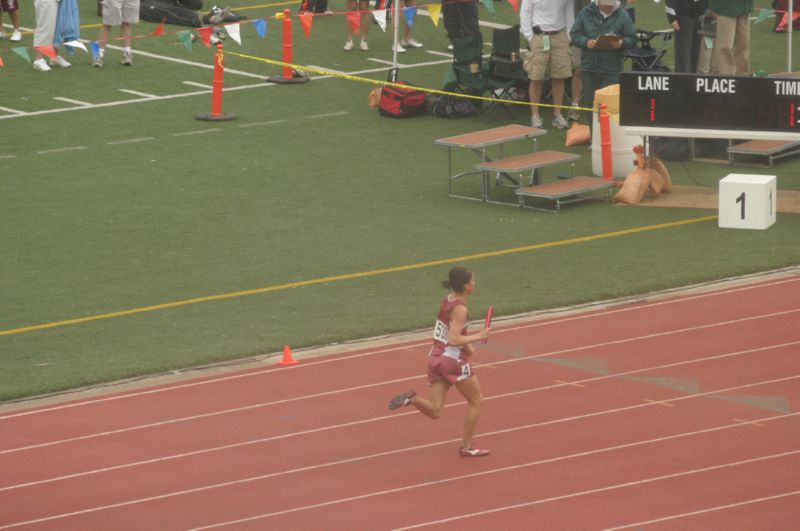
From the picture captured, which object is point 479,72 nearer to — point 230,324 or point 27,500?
point 230,324

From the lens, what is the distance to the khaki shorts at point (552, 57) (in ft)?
78.8

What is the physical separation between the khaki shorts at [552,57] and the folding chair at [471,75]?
114 centimetres

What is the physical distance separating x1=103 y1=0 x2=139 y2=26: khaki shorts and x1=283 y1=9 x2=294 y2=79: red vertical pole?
2.64 meters

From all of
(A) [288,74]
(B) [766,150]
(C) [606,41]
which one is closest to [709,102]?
(B) [766,150]

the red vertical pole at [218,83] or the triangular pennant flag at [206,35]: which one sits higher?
the triangular pennant flag at [206,35]

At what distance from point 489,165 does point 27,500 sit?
9.67m

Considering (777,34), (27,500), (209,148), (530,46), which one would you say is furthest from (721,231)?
(777,34)

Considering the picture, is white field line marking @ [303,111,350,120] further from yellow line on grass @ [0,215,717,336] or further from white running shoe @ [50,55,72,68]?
yellow line on grass @ [0,215,717,336]

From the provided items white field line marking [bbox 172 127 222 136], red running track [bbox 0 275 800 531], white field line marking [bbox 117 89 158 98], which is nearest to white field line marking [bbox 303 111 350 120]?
white field line marking [bbox 172 127 222 136]

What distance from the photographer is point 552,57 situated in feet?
78.7

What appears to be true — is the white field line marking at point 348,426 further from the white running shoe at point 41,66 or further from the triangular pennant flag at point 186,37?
the white running shoe at point 41,66

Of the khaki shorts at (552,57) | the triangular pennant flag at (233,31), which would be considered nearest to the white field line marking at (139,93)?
the triangular pennant flag at (233,31)

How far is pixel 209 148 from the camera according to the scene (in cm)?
2338

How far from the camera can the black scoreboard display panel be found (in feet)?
64.5
